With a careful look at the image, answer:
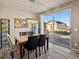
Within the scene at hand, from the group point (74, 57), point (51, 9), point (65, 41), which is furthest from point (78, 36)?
point (51, 9)

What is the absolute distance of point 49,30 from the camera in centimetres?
842

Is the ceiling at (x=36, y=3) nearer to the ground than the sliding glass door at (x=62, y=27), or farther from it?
farther from it

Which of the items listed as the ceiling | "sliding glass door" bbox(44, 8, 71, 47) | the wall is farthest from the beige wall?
the wall

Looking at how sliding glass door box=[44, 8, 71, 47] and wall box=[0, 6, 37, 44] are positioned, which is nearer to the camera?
sliding glass door box=[44, 8, 71, 47]

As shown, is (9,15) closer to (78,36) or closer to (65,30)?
(65,30)

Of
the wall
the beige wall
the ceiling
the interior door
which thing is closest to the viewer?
the beige wall

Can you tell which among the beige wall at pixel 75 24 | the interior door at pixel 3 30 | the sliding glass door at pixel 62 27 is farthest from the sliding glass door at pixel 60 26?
the interior door at pixel 3 30

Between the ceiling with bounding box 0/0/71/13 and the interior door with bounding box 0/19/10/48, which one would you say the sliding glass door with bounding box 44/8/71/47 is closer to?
the ceiling with bounding box 0/0/71/13

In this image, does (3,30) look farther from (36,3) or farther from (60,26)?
(60,26)

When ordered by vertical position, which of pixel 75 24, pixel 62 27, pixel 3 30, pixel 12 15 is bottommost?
pixel 3 30

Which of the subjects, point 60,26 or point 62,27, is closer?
point 62,27

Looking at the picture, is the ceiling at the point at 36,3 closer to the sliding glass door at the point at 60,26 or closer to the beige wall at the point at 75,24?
the beige wall at the point at 75,24

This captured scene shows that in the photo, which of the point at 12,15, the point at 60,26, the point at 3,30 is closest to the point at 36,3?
the point at 60,26

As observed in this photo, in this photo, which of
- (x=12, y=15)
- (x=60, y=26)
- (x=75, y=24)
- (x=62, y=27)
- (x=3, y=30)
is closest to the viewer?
(x=75, y=24)
